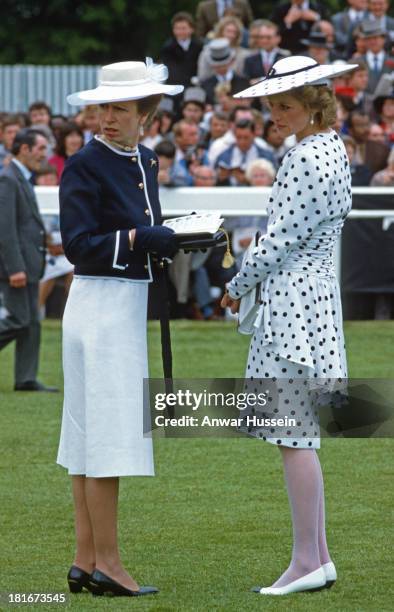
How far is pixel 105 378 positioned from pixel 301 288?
2.66 feet

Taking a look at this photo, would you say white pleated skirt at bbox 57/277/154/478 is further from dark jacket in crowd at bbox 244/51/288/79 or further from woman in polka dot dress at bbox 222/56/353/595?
dark jacket in crowd at bbox 244/51/288/79

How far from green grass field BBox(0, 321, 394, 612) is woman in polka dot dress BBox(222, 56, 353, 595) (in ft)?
1.07

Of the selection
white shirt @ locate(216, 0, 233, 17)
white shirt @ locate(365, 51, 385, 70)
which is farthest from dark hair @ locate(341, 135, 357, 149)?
white shirt @ locate(216, 0, 233, 17)

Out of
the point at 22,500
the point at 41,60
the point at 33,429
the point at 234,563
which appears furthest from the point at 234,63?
the point at 41,60

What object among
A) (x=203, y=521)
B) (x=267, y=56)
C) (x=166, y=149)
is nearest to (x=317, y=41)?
(x=267, y=56)

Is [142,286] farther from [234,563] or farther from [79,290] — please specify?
[234,563]

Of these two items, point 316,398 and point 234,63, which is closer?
point 316,398

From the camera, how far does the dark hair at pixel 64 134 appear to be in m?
17.0

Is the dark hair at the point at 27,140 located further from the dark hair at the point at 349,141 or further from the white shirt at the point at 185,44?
the white shirt at the point at 185,44

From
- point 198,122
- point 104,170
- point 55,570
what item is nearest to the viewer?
point 104,170

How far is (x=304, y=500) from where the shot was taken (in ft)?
19.7

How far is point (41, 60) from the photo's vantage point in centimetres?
3581

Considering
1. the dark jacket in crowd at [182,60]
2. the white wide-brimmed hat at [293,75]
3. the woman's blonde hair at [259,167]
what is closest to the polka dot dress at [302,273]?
the white wide-brimmed hat at [293,75]

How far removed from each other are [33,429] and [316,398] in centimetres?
444
